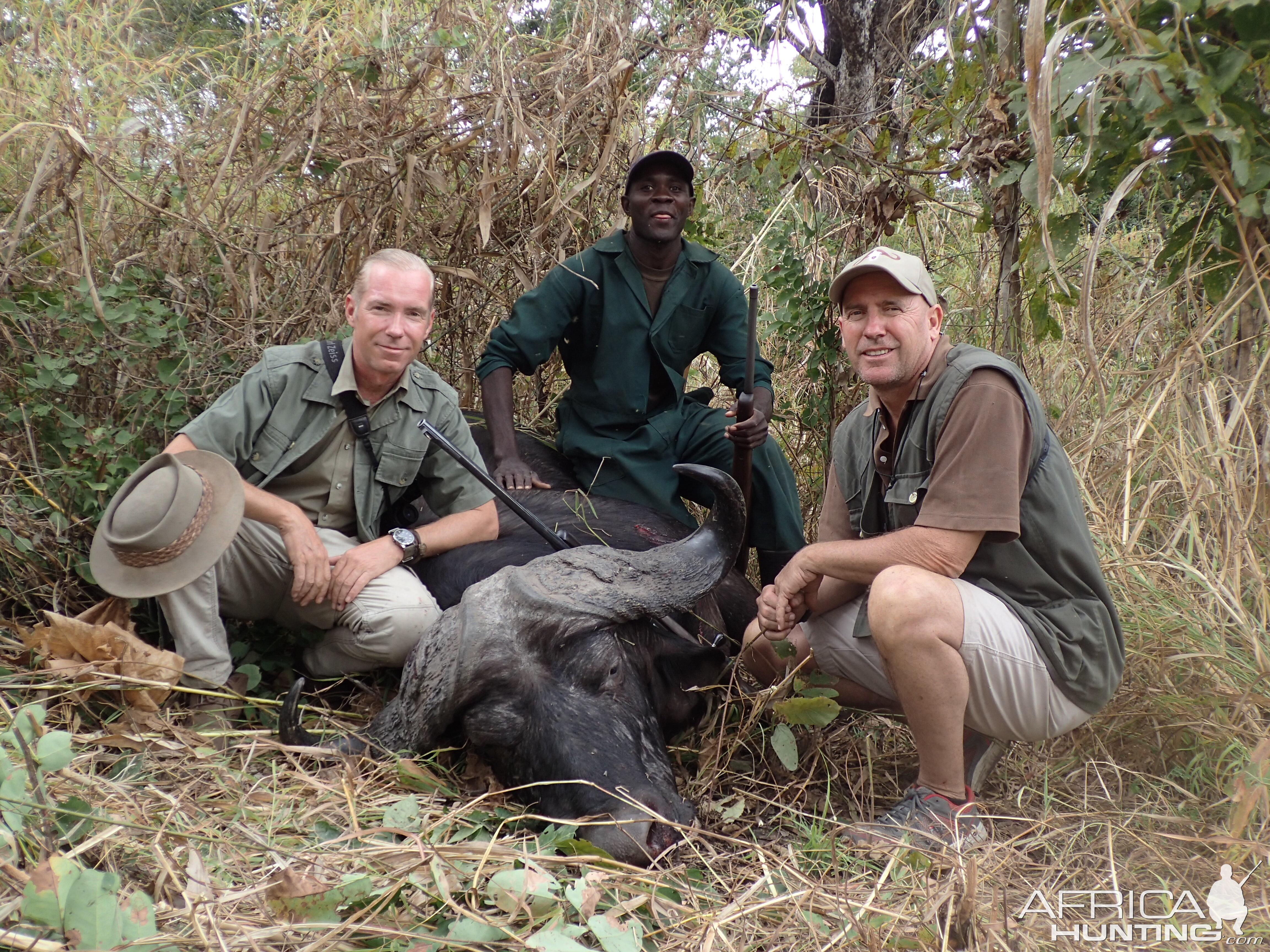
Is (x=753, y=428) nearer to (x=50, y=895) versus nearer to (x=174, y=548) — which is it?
(x=174, y=548)

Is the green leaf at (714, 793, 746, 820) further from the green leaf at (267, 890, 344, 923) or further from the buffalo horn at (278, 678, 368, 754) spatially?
the green leaf at (267, 890, 344, 923)

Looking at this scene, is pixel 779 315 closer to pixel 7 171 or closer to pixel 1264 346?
pixel 1264 346

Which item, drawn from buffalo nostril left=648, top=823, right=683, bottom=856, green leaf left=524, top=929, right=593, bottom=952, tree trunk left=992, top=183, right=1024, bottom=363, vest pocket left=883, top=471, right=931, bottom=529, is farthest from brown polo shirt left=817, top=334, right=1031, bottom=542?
tree trunk left=992, top=183, right=1024, bottom=363

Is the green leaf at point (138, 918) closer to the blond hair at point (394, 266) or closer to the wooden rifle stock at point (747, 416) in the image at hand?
the blond hair at point (394, 266)

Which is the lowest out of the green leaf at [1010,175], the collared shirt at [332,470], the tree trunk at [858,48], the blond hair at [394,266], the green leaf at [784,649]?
the green leaf at [784,649]

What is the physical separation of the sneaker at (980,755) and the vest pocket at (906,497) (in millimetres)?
676

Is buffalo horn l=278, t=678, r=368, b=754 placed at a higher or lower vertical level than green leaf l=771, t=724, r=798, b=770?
higher

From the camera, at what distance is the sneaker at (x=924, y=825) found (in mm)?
2656

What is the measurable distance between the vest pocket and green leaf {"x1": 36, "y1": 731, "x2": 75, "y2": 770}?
215 cm

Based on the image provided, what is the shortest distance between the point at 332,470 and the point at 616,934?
6.88ft

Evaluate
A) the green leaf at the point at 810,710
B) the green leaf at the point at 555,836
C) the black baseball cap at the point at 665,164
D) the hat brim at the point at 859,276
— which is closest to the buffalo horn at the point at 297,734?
the green leaf at the point at 555,836

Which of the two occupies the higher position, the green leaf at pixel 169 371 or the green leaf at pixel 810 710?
the green leaf at pixel 169 371

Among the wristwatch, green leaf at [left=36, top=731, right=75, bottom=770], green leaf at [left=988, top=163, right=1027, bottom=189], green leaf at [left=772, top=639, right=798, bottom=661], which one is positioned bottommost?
green leaf at [left=772, top=639, right=798, bottom=661]

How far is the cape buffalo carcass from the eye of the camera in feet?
8.71
